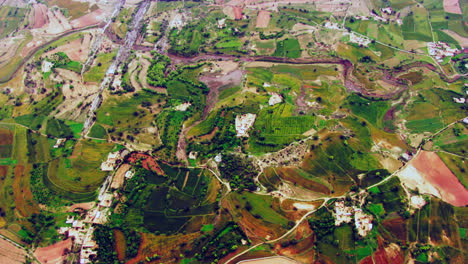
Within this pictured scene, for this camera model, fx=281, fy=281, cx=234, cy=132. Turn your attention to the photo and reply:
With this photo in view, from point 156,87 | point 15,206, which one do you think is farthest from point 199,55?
point 15,206

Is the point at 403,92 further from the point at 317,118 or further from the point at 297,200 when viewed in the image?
the point at 297,200

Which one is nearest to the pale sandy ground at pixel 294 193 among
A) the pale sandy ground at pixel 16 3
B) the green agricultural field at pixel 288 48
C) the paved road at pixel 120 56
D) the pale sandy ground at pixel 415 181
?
the pale sandy ground at pixel 415 181

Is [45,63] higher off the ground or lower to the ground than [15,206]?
higher

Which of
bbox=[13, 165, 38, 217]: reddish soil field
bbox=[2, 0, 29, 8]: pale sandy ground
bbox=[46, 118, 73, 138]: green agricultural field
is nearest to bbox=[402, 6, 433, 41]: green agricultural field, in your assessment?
bbox=[46, 118, 73, 138]: green agricultural field

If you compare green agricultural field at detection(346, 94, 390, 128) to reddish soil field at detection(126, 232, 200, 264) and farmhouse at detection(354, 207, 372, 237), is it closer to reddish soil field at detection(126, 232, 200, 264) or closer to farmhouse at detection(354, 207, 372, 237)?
farmhouse at detection(354, 207, 372, 237)

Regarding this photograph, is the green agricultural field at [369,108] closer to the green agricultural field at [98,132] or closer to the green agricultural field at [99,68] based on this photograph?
the green agricultural field at [98,132]

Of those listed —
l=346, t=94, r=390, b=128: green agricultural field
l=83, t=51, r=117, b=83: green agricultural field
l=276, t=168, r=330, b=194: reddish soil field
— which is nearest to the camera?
l=276, t=168, r=330, b=194: reddish soil field

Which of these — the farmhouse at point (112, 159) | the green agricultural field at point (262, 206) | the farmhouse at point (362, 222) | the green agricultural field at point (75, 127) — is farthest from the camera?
the green agricultural field at point (75, 127)
